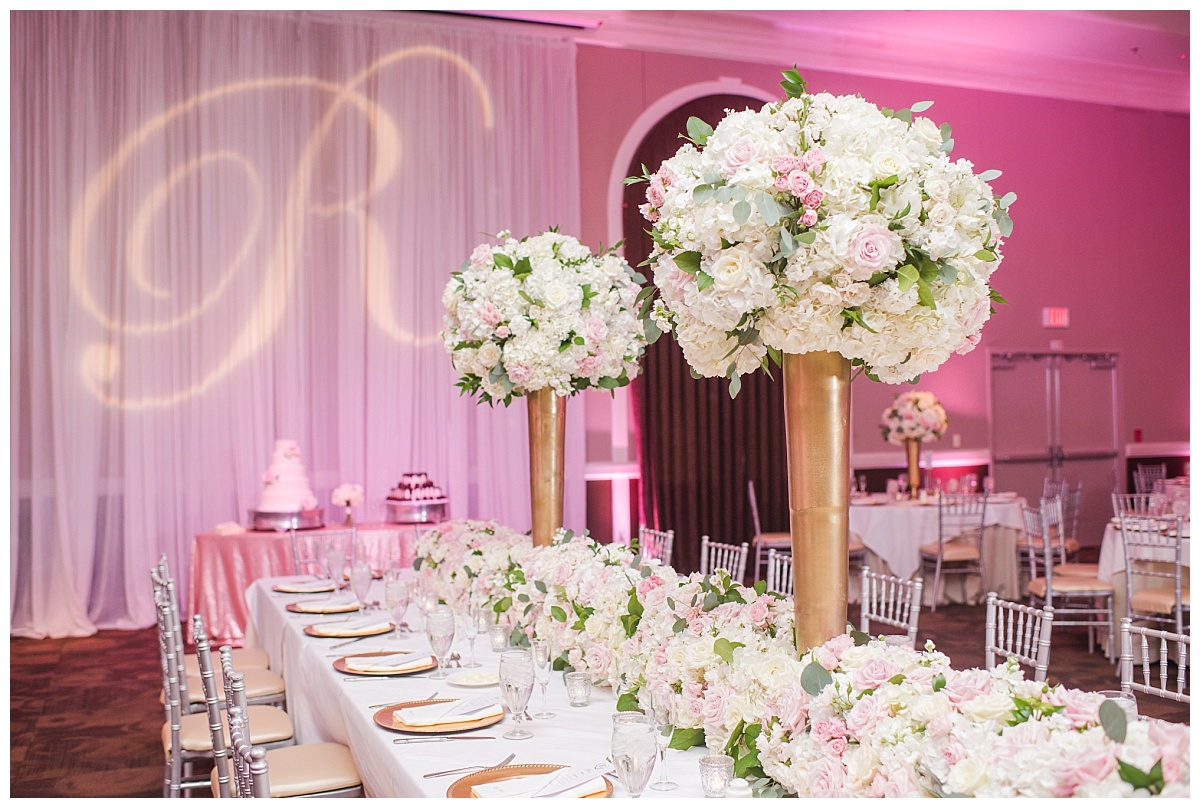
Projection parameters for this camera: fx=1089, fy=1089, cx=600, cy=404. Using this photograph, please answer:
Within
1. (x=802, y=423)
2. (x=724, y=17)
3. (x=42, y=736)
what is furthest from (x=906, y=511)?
(x=802, y=423)

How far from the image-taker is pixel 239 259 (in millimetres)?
7766

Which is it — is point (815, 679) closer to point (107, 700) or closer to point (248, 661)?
point (248, 661)

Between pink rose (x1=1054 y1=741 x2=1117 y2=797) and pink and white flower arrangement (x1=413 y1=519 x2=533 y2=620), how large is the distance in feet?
6.60

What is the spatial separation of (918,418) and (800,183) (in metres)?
6.71

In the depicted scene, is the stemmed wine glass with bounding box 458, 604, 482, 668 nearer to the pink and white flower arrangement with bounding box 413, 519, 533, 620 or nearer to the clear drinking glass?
the pink and white flower arrangement with bounding box 413, 519, 533, 620

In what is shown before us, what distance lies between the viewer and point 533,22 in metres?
8.54

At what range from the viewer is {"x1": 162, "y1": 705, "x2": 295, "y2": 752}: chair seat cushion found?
11.0 feet

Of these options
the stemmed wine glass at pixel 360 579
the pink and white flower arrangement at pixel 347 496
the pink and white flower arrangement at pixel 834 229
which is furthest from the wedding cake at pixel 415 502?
the pink and white flower arrangement at pixel 834 229

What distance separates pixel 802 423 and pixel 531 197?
6.86m

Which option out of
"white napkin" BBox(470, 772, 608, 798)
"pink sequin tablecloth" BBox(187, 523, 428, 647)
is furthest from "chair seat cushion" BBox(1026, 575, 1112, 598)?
"white napkin" BBox(470, 772, 608, 798)

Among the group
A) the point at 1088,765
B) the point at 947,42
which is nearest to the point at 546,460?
the point at 1088,765

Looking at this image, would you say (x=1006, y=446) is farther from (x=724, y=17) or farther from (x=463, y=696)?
(x=463, y=696)
